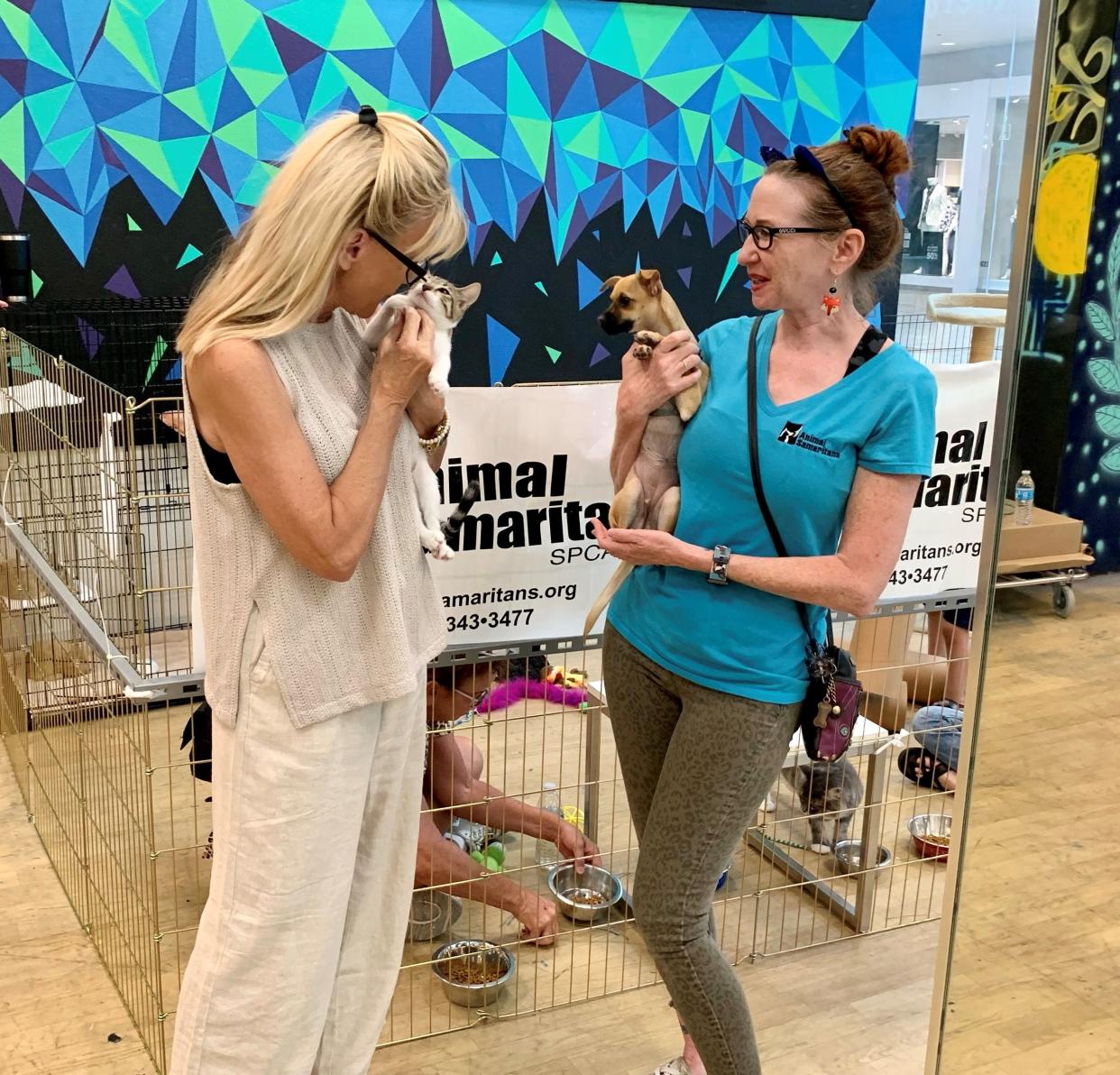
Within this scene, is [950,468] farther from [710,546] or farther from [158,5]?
[158,5]

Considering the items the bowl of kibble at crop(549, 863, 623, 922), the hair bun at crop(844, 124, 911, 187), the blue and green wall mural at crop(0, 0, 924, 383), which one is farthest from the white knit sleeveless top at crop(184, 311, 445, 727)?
the blue and green wall mural at crop(0, 0, 924, 383)

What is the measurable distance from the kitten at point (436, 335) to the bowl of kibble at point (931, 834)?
177cm

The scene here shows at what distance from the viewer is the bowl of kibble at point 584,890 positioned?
9.00 feet

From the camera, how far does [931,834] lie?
3.08 metres

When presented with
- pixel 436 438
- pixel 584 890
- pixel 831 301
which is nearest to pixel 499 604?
pixel 436 438

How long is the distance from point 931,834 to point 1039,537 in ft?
7.62

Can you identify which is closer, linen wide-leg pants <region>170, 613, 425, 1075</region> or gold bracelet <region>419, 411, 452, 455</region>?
linen wide-leg pants <region>170, 613, 425, 1075</region>

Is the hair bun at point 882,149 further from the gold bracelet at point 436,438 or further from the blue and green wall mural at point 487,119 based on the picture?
the blue and green wall mural at point 487,119

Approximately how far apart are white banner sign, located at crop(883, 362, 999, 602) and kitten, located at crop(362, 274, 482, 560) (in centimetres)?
134

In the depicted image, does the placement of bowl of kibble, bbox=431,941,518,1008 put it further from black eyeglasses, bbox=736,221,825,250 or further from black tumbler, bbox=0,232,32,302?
black tumbler, bbox=0,232,32,302

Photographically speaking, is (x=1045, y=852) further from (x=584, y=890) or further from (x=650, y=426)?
(x=584, y=890)

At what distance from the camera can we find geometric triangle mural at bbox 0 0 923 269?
3898mm

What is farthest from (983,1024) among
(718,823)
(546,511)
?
(546,511)

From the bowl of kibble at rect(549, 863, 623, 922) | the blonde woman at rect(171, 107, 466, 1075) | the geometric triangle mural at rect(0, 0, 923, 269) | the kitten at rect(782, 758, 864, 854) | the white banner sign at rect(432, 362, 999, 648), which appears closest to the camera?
the blonde woman at rect(171, 107, 466, 1075)
